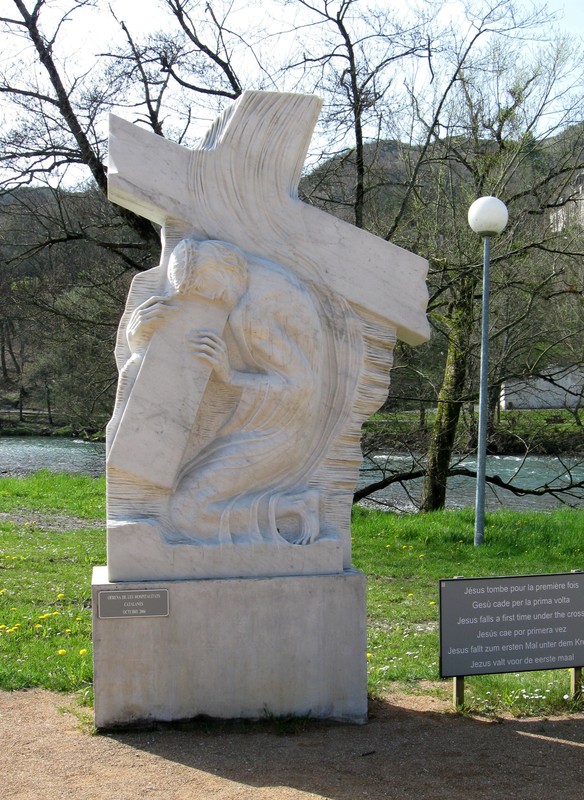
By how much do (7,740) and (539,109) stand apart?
9.41m

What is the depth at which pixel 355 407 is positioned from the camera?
4.46 m

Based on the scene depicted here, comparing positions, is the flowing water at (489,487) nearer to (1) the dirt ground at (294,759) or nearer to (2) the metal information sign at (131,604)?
(1) the dirt ground at (294,759)

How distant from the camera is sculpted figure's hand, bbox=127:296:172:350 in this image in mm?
4176

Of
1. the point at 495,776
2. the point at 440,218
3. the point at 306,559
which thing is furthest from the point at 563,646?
the point at 440,218

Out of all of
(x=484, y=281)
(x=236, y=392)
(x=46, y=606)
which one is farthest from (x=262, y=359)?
(x=484, y=281)

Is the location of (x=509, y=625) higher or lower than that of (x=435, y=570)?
higher

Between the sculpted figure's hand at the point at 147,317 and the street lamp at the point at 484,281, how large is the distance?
4246 mm

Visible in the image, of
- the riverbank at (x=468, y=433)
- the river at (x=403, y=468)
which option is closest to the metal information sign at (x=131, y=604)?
the river at (x=403, y=468)

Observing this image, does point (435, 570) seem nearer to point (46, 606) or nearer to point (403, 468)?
point (46, 606)

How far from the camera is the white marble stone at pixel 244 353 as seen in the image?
4152 mm

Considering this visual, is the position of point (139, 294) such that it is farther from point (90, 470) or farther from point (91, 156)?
point (90, 470)

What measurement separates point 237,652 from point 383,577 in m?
3.61

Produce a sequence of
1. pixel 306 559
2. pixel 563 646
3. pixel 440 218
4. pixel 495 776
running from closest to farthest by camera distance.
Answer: pixel 495 776
pixel 306 559
pixel 563 646
pixel 440 218

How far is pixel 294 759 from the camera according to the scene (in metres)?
3.77
